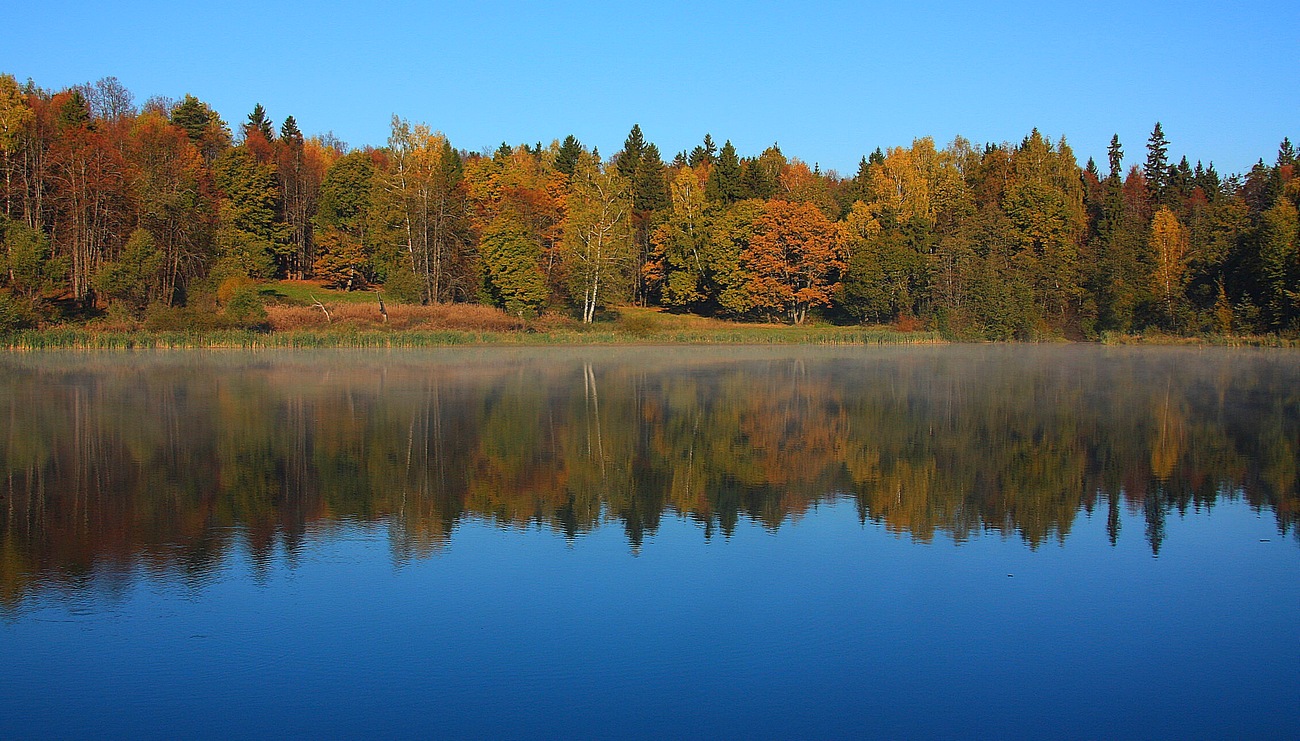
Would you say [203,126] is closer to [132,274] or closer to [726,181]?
[132,274]

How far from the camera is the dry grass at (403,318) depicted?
4466cm

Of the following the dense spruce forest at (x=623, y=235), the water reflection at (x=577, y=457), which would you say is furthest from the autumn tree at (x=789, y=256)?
the water reflection at (x=577, y=457)

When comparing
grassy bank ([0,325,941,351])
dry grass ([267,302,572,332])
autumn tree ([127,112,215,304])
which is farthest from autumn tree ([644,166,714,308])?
autumn tree ([127,112,215,304])

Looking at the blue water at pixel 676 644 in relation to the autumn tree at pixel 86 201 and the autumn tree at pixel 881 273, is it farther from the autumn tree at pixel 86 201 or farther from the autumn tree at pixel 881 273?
the autumn tree at pixel 881 273

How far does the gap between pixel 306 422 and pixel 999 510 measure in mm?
10737

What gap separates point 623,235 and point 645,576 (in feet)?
161

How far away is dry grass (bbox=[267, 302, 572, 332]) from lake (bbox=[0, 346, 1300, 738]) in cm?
2727

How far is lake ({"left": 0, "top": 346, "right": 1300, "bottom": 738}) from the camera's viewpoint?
18.0 feet

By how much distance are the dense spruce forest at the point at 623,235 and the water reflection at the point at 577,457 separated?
81.1 ft

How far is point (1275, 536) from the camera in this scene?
941 cm

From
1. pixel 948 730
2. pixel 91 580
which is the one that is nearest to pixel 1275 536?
pixel 948 730

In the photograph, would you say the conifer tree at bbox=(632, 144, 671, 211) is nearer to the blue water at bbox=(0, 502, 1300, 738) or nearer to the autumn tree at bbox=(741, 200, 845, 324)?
the autumn tree at bbox=(741, 200, 845, 324)

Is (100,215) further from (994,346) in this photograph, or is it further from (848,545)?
(848,545)

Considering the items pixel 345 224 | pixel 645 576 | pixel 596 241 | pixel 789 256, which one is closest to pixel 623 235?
pixel 596 241
